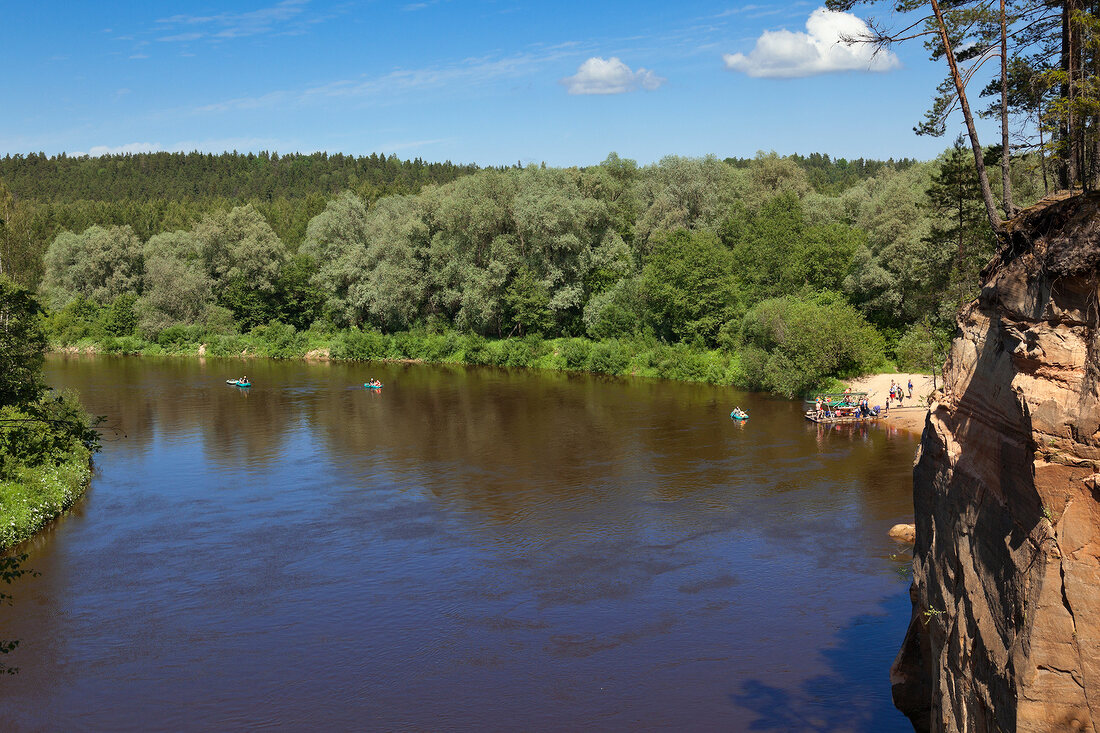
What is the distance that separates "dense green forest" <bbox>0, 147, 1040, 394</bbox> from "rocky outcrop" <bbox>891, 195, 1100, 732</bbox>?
29.5 metres

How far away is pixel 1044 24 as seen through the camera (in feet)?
69.0

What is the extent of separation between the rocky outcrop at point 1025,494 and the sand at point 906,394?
33888 mm

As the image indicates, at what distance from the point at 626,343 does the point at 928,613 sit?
54.1 metres

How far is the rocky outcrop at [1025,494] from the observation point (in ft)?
32.5

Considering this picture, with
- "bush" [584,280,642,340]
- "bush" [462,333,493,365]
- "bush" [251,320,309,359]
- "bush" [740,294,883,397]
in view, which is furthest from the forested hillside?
"bush" [740,294,883,397]

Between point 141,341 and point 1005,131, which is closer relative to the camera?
point 1005,131

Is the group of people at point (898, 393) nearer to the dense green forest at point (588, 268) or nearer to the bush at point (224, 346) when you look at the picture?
the dense green forest at point (588, 268)

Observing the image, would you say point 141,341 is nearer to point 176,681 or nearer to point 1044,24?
point 176,681

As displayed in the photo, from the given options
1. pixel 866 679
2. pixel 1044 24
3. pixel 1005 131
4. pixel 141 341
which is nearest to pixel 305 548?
pixel 866 679

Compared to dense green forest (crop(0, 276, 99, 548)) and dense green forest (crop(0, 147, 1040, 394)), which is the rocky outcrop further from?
dense green forest (crop(0, 147, 1040, 394))

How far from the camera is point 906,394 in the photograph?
1980 inches

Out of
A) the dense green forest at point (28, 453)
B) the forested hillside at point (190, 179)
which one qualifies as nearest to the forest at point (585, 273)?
the dense green forest at point (28, 453)

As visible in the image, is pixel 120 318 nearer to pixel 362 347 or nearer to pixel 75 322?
pixel 75 322

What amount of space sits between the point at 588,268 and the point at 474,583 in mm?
48989
